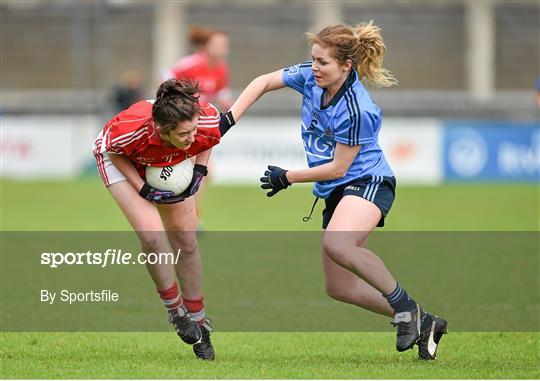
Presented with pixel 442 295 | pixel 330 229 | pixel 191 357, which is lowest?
pixel 442 295

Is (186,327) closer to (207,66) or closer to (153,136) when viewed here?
(153,136)

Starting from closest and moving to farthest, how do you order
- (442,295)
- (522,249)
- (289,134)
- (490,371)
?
1. (490,371)
2. (442,295)
3. (522,249)
4. (289,134)

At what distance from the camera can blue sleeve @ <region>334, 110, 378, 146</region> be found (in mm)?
6852

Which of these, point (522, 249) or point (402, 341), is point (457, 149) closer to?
point (522, 249)

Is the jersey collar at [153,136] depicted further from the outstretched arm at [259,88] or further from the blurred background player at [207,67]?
the blurred background player at [207,67]

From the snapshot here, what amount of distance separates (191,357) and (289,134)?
16173 millimetres

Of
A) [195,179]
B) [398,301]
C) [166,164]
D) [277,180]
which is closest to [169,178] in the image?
[166,164]

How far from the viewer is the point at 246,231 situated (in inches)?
591

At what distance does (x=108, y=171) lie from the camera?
6969 mm

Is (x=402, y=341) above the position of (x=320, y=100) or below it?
below

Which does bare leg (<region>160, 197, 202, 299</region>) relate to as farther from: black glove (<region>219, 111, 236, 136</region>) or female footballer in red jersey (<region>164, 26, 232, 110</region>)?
female footballer in red jersey (<region>164, 26, 232, 110</region>)

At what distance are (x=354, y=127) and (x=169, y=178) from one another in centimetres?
114

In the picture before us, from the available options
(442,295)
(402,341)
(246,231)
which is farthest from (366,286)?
(246,231)

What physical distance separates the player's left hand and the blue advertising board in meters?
16.9
